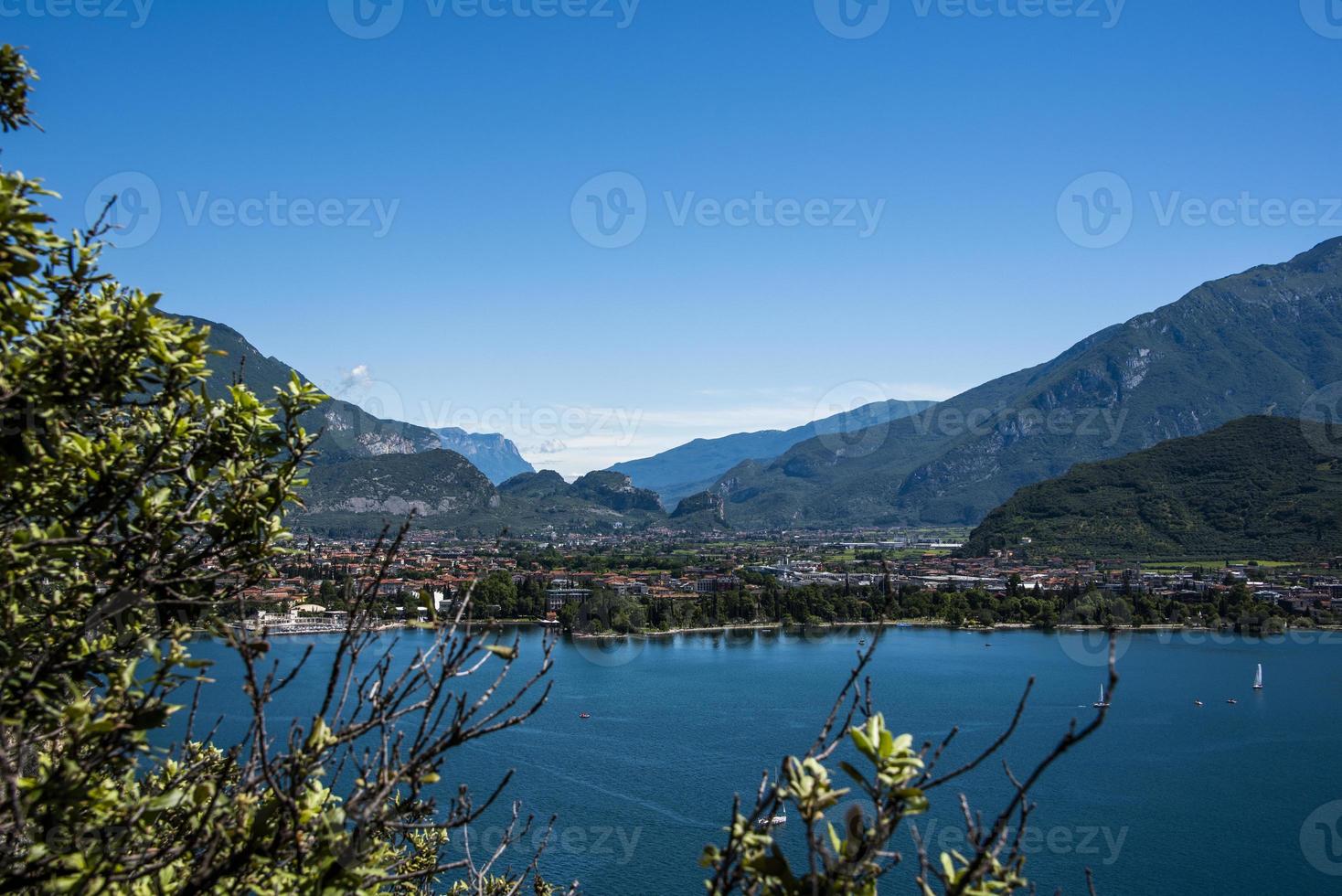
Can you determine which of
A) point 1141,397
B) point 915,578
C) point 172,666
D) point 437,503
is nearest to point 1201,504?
point 915,578

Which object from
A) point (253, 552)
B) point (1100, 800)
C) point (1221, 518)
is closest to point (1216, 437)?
point (1221, 518)

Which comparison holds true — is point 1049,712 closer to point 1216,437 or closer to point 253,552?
point 253,552

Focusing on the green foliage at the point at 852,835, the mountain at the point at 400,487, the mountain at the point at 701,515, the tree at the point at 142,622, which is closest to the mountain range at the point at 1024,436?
the mountain at the point at 400,487

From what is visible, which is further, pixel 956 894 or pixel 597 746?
pixel 597 746

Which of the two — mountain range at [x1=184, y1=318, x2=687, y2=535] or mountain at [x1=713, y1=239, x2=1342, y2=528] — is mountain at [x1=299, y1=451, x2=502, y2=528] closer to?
mountain range at [x1=184, y1=318, x2=687, y2=535]

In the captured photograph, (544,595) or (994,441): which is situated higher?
(994,441)

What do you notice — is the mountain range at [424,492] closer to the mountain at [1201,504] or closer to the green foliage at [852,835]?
the mountain at [1201,504]

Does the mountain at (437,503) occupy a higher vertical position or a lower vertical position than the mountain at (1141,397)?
lower
